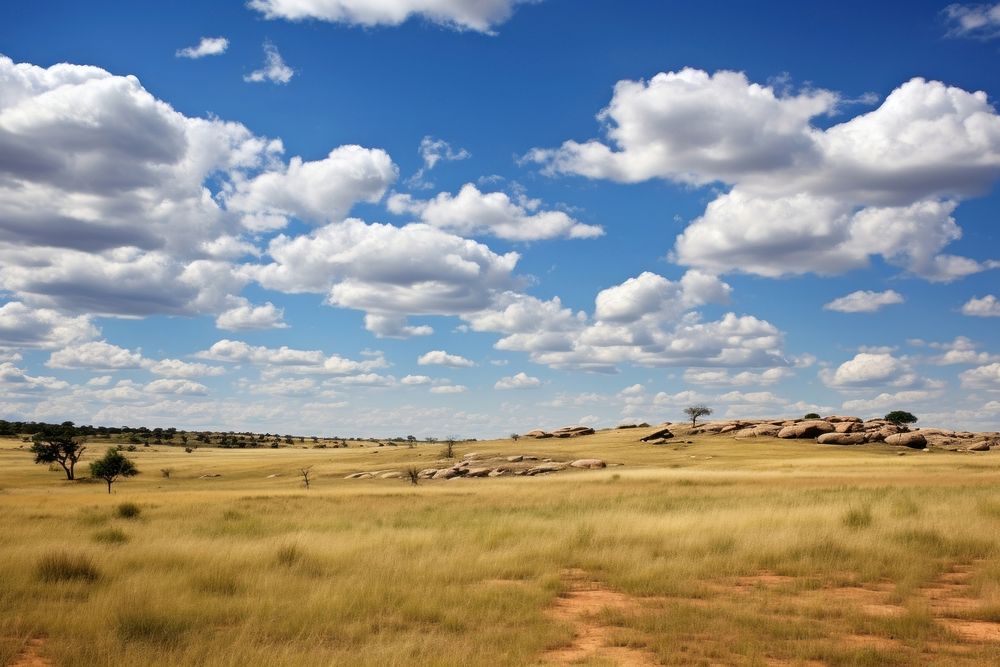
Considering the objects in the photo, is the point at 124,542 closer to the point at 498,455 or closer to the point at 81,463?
the point at 498,455

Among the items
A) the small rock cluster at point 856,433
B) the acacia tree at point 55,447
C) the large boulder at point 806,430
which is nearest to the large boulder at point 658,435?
the small rock cluster at point 856,433

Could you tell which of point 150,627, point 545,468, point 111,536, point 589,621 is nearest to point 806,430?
point 545,468

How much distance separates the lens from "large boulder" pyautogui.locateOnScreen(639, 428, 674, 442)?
109250 millimetres

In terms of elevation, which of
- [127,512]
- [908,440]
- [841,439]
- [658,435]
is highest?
[127,512]

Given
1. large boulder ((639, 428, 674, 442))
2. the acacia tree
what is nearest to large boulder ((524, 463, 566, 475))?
large boulder ((639, 428, 674, 442))

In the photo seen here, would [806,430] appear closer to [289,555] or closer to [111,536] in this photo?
[111,536]

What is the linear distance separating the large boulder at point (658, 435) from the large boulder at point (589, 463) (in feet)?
107

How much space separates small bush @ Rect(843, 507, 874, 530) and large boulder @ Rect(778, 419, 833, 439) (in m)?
87.9

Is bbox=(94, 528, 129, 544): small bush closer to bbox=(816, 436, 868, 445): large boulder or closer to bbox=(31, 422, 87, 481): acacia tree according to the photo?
bbox=(31, 422, 87, 481): acacia tree

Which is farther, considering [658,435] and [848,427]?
[658,435]

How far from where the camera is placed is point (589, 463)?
254 feet

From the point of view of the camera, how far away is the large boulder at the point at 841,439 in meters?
96.8

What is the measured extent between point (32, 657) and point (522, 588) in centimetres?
741

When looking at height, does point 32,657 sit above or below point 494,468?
above
